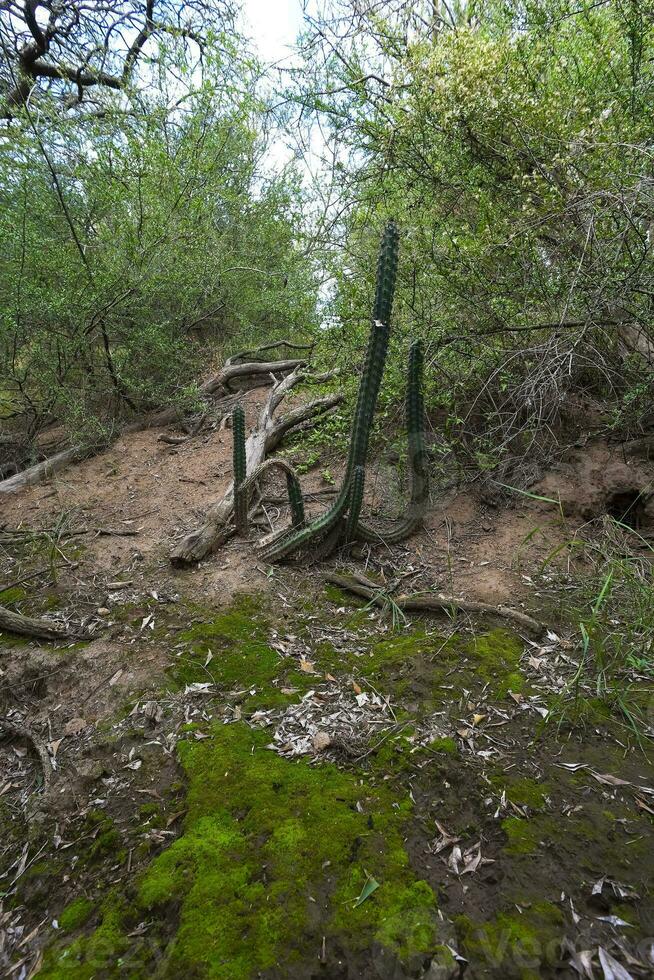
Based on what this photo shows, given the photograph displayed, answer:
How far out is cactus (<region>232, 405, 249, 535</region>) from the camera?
13.6 feet

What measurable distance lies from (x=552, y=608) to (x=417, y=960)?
2.22 meters

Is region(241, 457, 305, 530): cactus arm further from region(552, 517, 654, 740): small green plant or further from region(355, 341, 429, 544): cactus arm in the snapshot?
region(552, 517, 654, 740): small green plant

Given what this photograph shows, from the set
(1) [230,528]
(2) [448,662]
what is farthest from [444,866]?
(1) [230,528]

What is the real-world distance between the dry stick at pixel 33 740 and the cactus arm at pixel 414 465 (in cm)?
243

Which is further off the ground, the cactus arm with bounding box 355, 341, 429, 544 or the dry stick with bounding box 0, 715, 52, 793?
the cactus arm with bounding box 355, 341, 429, 544

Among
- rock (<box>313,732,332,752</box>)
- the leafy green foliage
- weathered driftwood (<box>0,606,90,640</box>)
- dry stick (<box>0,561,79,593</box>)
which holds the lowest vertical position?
rock (<box>313,732,332,752</box>)

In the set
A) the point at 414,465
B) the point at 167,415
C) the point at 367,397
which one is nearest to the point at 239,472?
the point at 367,397

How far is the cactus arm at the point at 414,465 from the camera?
375 centimetres

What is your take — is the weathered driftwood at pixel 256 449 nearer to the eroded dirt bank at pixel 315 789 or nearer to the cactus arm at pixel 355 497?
the eroded dirt bank at pixel 315 789

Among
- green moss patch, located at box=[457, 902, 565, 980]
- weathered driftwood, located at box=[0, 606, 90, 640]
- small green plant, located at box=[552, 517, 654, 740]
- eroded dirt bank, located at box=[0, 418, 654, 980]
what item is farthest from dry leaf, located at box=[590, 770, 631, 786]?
weathered driftwood, located at box=[0, 606, 90, 640]

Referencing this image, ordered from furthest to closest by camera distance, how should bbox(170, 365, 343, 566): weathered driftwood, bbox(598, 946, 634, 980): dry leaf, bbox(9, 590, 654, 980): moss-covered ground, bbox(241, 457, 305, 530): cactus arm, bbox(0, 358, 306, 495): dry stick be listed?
bbox(0, 358, 306, 495): dry stick
bbox(170, 365, 343, 566): weathered driftwood
bbox(241, 457, 305, 530): cactus arm
bbox(9, 590, 654, 980): moss-covered ground
bbox(598, 946, 634, 980): dry leaf

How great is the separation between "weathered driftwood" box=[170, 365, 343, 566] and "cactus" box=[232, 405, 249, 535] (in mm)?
127

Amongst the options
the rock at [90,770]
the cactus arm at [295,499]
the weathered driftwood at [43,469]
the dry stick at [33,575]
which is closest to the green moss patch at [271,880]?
the rock at [90,770]

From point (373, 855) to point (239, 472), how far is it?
2.89 metres
